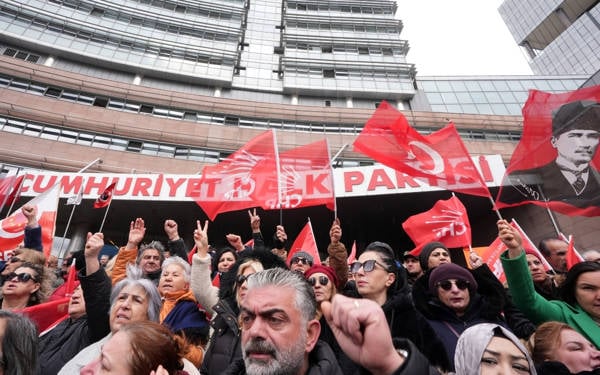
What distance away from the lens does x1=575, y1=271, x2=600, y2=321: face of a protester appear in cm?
249

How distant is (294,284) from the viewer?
69.6 inches

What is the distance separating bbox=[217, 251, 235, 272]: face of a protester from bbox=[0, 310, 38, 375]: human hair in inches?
85.2

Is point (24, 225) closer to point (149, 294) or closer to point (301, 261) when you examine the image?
point (149, 294)

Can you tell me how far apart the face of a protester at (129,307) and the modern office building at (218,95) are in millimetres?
9700

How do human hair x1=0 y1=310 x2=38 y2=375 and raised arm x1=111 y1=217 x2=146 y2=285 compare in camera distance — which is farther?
raised arm x1=111 y1=217 x2=146 y2=285

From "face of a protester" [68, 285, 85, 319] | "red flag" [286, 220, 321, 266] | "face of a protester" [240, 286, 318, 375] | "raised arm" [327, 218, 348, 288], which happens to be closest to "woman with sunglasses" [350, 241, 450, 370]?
"raised arm" [327, 218, 348, 288]

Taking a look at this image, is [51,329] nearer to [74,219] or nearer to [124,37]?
[74,219]

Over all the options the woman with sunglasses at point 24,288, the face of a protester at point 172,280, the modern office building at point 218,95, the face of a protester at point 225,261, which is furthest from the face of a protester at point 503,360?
the modern office building at point 218,95

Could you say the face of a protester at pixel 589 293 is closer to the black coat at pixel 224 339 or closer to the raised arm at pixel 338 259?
the raised arm at pixel 338 259

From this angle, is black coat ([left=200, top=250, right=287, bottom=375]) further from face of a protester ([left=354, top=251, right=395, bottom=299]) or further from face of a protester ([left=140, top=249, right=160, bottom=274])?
face of a protester ([left=140, top=249, right=160, bottom=274])

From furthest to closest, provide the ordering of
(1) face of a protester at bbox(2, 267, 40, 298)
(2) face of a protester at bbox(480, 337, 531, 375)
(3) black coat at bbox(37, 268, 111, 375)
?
(1) face of a protester at bbox(2, 267, 40, 298), (3) black coat at bbox(37, 268, 111, 375), (2) face of a protester at bbox(480, 337, 531, 375)

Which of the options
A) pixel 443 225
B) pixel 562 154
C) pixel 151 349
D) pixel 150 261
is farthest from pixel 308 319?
pixel 443 225

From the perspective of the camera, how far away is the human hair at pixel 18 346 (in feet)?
6.03

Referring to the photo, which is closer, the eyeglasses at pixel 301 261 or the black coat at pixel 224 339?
the black coat at pixel 224 339
